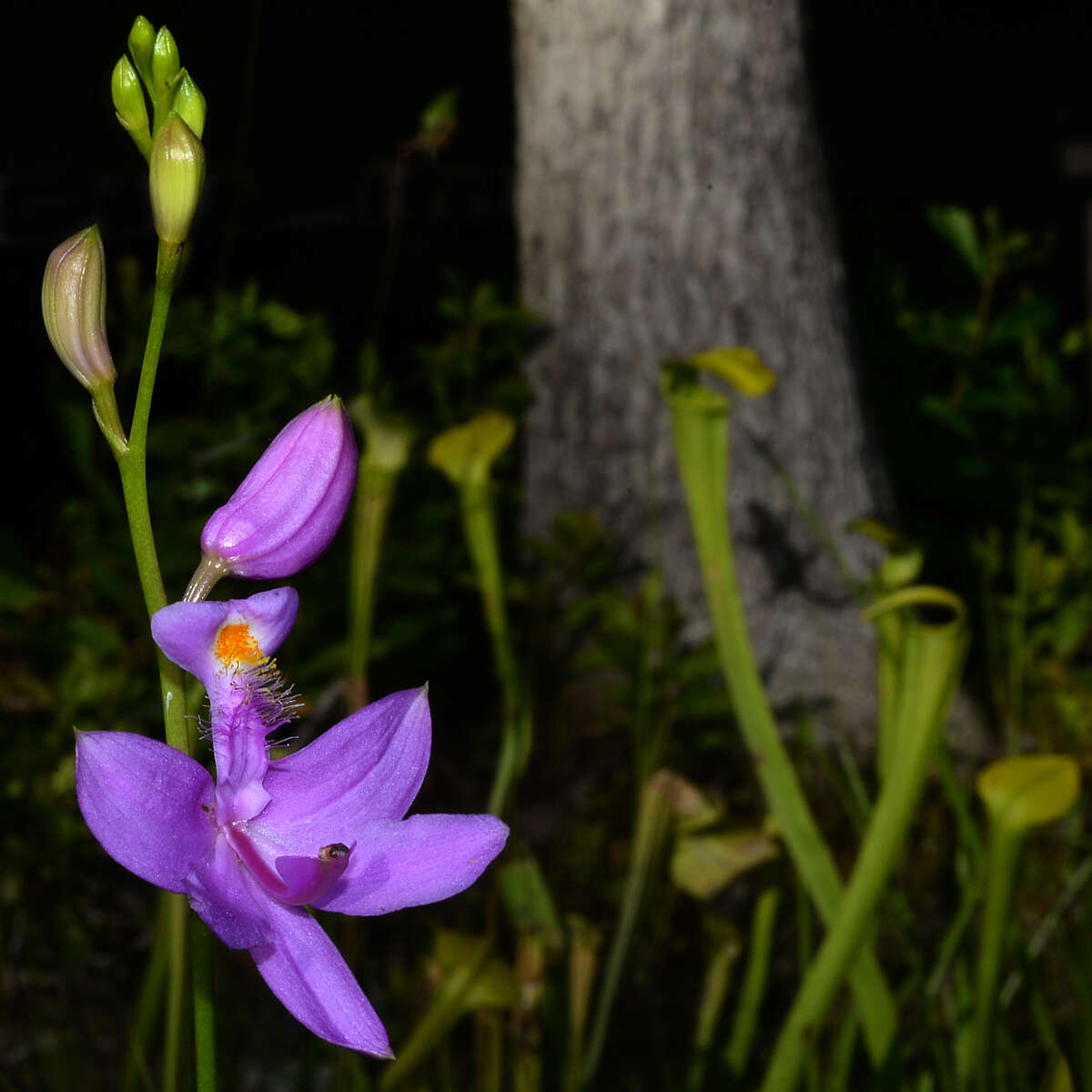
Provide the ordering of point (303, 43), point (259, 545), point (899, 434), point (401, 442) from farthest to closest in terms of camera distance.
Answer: point (303, 43) < point (899, 434) < point (401, 442) < point (259, 545)

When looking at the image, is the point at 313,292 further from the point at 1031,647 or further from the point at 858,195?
the point at 1031,647

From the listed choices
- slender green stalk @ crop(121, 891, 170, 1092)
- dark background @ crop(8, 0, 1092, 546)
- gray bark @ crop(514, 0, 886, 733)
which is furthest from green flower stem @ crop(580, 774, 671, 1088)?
dark background @ crop(8, 0, 1092, 546)

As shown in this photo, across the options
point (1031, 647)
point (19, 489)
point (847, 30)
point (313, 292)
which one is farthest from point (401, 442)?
point (847, 30)

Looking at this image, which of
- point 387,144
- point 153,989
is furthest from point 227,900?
point 387,144

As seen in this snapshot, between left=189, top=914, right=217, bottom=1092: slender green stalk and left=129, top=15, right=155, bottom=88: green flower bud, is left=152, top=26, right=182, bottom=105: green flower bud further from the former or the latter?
left=189, top=914, right=217, bottom=1092: slender green stalk

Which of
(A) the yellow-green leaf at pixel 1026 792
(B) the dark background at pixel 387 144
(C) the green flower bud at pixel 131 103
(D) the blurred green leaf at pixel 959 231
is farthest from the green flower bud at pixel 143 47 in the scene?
(B) the dark background at pixel 387 144

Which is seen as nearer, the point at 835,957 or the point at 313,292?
the point at 835,957

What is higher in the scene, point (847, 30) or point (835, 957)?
point (847, 30)
